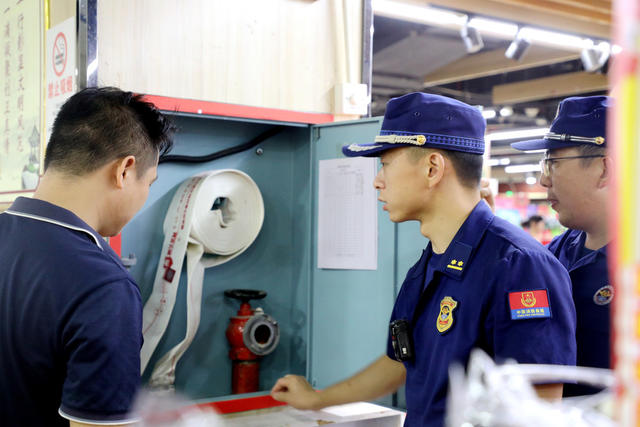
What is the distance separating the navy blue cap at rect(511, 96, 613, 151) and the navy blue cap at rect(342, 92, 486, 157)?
251 mm

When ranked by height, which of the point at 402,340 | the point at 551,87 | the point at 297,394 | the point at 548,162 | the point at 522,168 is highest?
the point at 551,87

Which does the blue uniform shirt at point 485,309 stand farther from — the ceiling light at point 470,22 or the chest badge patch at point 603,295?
the ceiling light at point 470,22

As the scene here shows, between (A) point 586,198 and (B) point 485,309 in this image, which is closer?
(B) point 485,309

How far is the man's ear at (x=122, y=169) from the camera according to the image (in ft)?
5.09

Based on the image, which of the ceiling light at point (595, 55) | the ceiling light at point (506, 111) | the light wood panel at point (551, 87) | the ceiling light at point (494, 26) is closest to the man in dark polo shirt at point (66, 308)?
the ceiling light at point (494, 26)

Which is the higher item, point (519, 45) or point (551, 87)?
point (551, 87)

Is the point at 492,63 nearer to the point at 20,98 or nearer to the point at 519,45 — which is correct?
the point at 519,45

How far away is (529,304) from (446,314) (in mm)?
201

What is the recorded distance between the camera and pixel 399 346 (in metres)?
1.64

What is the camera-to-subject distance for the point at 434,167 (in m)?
1.67

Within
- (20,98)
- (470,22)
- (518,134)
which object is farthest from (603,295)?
(518,134)

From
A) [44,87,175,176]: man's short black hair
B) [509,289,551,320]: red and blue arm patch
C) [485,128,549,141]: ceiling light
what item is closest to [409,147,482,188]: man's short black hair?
[509,289,551,320]: red and blue arm patch

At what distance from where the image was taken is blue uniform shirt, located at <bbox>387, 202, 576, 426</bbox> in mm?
1399

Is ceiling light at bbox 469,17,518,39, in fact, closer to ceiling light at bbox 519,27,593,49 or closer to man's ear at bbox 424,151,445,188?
ceiling light at bbox 519,27,593,49
